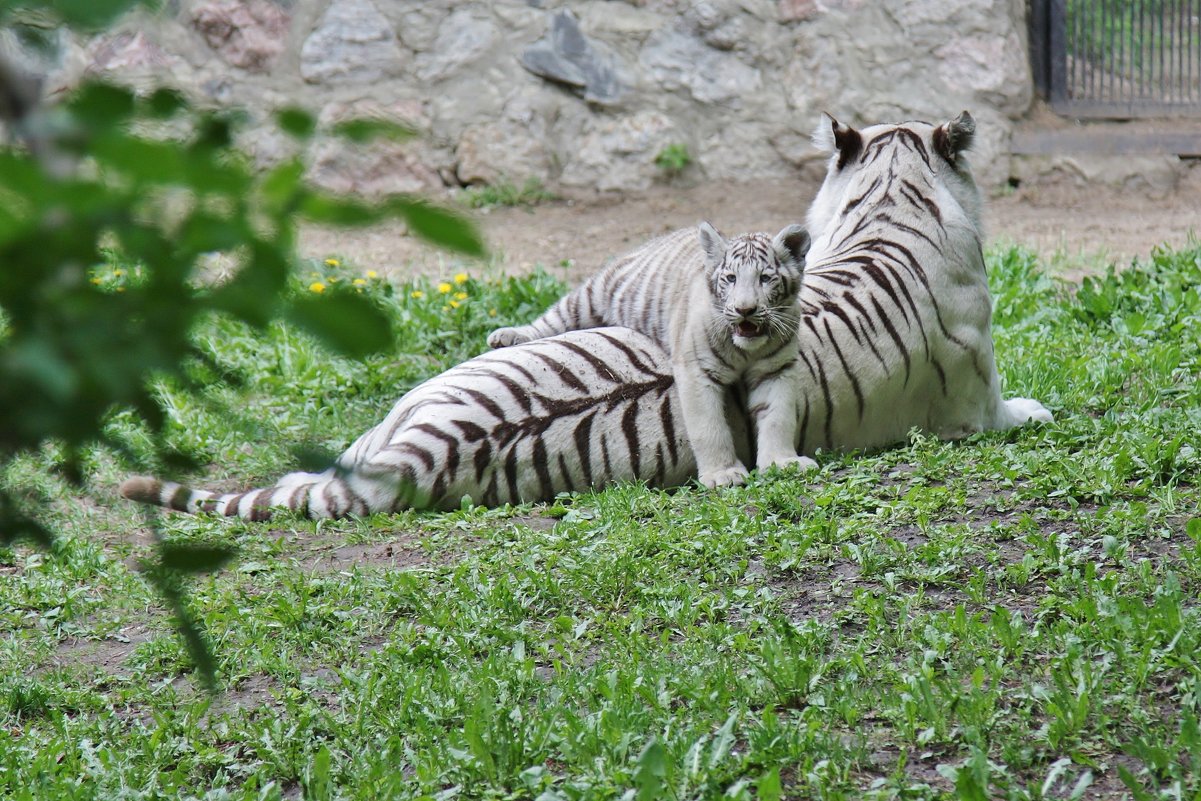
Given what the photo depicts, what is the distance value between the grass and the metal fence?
4.85 m

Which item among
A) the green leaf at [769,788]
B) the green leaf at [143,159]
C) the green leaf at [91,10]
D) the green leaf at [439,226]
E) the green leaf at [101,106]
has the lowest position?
the green leaf at [769,788]

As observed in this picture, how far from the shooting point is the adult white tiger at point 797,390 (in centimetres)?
516

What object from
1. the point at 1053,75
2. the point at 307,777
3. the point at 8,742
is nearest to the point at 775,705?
the point at 307,777

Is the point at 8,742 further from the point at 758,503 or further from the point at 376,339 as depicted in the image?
the point at 376,339

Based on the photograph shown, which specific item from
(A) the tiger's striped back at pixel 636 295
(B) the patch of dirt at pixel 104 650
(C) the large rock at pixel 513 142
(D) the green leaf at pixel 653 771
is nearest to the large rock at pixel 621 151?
(C) the large rock at pixel 513 142

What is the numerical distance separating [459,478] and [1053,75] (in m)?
6.73

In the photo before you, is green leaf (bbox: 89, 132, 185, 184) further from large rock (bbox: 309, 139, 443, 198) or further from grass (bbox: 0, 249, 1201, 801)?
large rock (bbox: 309, 139, 443, 198)

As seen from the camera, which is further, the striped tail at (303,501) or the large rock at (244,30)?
the large rock at (244,30)

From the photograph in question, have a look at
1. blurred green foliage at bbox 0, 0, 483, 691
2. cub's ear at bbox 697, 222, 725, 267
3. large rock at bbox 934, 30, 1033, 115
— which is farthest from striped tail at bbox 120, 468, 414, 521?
large rock at bbox 934, 30, 1033, 115

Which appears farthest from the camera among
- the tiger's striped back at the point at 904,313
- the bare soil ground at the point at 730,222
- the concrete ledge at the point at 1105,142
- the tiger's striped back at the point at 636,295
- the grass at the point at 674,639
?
the concrete ledge at the point at 1105,142

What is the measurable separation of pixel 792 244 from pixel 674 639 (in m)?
1.96

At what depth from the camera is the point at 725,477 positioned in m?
4.99

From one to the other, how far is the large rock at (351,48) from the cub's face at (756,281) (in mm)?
5078

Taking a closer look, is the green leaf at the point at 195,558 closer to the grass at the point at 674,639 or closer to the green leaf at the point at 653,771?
the grass at the point at 674,639
